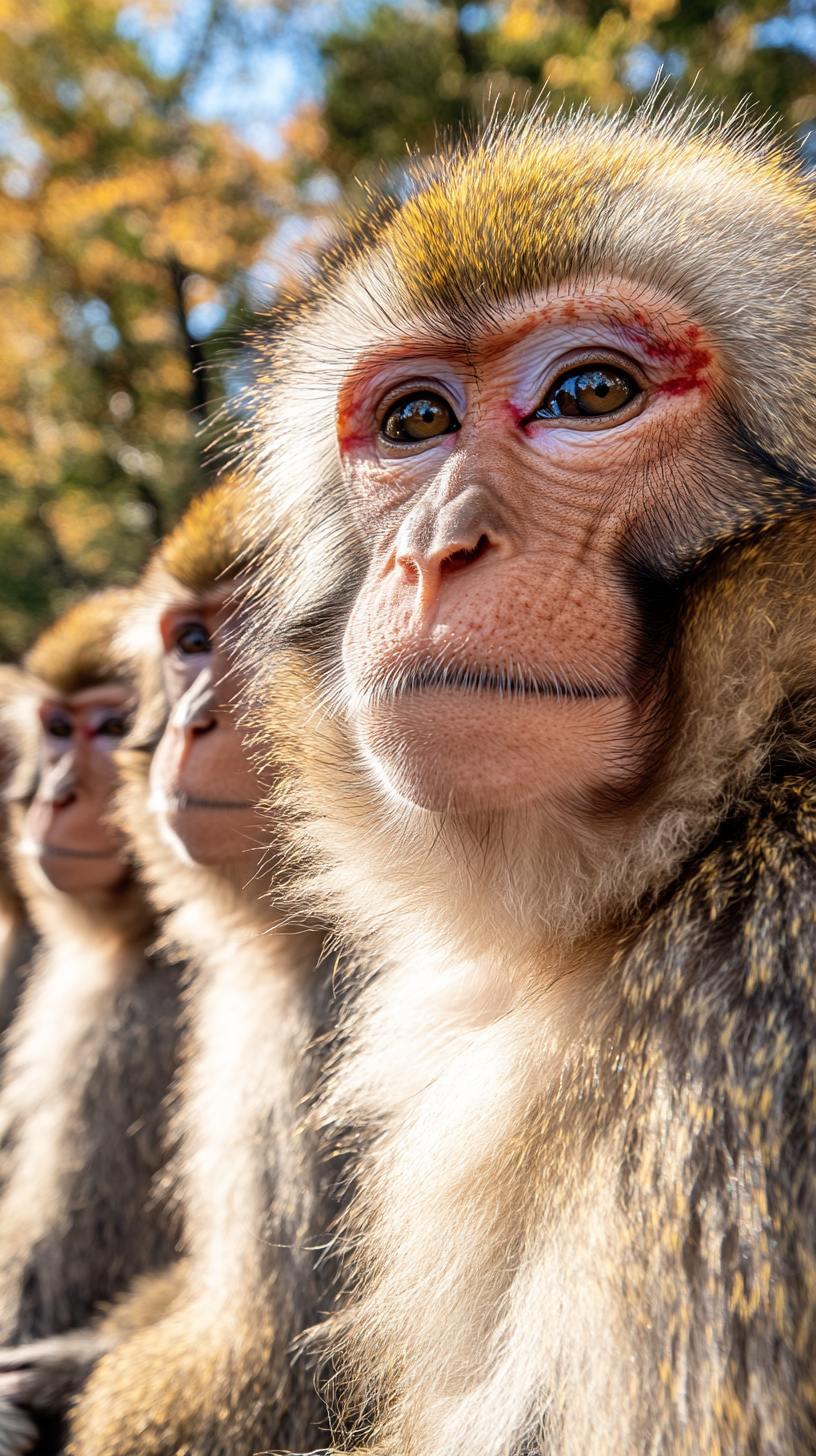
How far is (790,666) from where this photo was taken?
5.14 feet

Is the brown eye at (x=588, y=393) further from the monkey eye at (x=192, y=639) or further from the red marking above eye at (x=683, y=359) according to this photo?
the monkey eye at (x=192, y=639)

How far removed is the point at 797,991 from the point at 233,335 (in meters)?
2.06

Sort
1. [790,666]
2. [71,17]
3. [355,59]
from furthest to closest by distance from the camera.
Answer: [71,17]
[355,59]
[790,666]

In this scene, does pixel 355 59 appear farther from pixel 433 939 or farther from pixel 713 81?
pixel 433 939

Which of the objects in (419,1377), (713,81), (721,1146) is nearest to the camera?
(721,1146)

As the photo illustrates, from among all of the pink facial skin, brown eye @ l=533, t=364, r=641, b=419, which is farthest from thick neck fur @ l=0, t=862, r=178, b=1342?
brown eye @ l=533, t=364, r=641, b=419

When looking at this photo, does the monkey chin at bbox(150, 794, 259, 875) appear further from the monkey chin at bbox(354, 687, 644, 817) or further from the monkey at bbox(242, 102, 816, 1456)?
the monkey chin at bbox(354, 687, 644, 817)

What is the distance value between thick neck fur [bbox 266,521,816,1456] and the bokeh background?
382 inches

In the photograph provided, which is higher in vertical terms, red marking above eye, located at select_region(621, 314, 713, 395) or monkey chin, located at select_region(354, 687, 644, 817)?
red marking above eye, located at select_region(621, 314, 713, 395)

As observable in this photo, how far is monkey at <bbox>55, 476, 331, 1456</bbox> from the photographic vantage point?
255cm

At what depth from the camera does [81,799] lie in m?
4.09

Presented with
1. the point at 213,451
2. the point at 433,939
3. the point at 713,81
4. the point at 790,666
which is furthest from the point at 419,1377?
the point at 713,81

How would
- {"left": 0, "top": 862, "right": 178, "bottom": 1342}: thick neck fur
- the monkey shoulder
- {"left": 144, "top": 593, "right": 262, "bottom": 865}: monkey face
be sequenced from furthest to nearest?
{"left": 0, "top": 862, "right": 178, "bottom": 1342}: thick neck fur → {"left": 144, "top": 593, "right": 262, "bottom": 865}: monkey face → the monkey shoulder

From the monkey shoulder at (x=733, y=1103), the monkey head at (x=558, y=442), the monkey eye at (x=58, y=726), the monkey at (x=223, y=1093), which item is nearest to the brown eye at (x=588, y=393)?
the monkey head at (x=558, y=442)
